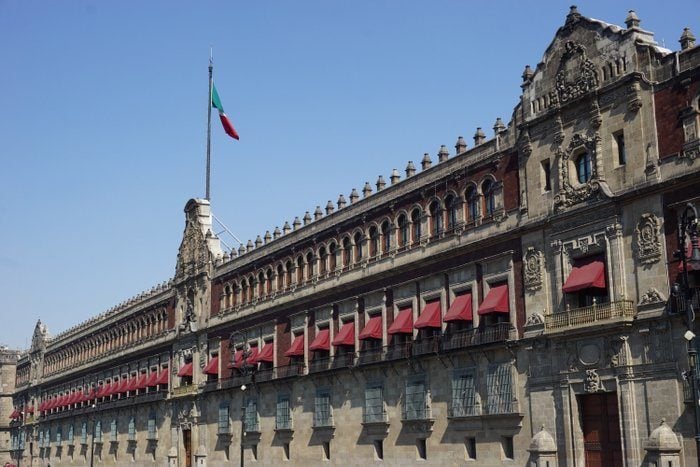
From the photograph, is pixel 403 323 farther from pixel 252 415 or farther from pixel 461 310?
pixel 252 415

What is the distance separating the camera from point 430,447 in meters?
41.2

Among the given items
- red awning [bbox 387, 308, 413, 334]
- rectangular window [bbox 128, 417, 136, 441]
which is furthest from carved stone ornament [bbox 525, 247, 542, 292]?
rectangular window [bbox 128, 417, 136, 441]

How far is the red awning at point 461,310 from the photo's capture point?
39531mm

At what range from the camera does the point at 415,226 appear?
44469 mm

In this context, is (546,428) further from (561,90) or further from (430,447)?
(561,90)

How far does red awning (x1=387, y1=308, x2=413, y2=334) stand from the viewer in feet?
140

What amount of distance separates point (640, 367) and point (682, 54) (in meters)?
11.0

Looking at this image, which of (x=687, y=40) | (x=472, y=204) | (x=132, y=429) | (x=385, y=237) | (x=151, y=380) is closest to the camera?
(x=687, y=40)

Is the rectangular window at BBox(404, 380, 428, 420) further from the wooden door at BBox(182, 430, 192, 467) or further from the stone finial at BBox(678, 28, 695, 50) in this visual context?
the wooden door at BBox(182, 430, 192, 467)

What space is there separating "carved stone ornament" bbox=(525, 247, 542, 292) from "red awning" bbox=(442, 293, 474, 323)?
11.4 ft

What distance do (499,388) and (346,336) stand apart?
38.6 ft

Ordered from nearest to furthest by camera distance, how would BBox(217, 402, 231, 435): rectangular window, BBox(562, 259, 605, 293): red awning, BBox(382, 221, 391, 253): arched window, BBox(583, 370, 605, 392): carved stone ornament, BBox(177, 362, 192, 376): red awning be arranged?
1. BBox(583, 370, 605, 392): carved stone ornament
2. BBox(562, 259, 605, 293): red awning
3. BBox(382, 221, 391, 253): arched window
4. BBox(217, 402, 231, 435): rectangular window
5. BBox(177, 362, 192, 376): red awning

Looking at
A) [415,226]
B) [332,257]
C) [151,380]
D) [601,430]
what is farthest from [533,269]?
[151,380]

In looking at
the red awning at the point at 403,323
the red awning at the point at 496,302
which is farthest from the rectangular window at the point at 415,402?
the red awning at the point at 496,302
